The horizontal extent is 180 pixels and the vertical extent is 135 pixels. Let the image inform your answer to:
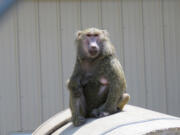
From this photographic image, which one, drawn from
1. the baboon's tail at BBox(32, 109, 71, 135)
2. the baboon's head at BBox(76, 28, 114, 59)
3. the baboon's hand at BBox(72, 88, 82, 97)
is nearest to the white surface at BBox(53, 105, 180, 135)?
the baboon's hand at BBox(72, 88, 82, 97)

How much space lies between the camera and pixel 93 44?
4730 millimetres

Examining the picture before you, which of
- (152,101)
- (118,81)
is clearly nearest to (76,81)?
(118,81)

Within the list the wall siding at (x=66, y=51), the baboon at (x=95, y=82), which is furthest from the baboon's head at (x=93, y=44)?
the wall siding at (x=66, y=51)

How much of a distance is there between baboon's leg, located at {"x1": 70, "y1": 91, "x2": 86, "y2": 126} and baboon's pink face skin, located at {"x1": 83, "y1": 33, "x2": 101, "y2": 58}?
440 millimetres

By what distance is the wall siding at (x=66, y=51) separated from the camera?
7215 millimetres

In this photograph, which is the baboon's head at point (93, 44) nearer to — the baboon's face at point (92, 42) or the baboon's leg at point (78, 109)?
the baboon's face at point (92, 42)

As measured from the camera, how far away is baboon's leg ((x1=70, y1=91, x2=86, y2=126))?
4.59 meters

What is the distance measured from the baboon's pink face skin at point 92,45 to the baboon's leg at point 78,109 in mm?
440

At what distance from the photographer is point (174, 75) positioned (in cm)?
765

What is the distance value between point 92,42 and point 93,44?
82mm

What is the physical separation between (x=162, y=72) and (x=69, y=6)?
181 cm

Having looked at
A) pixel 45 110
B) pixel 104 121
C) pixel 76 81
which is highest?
pixel 76 81

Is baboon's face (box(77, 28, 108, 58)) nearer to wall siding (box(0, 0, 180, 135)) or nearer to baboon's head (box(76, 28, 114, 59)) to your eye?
baboon's head (box(76, 28, 114, 59))

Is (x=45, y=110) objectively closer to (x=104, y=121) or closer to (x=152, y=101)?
(x=152, y=101)
